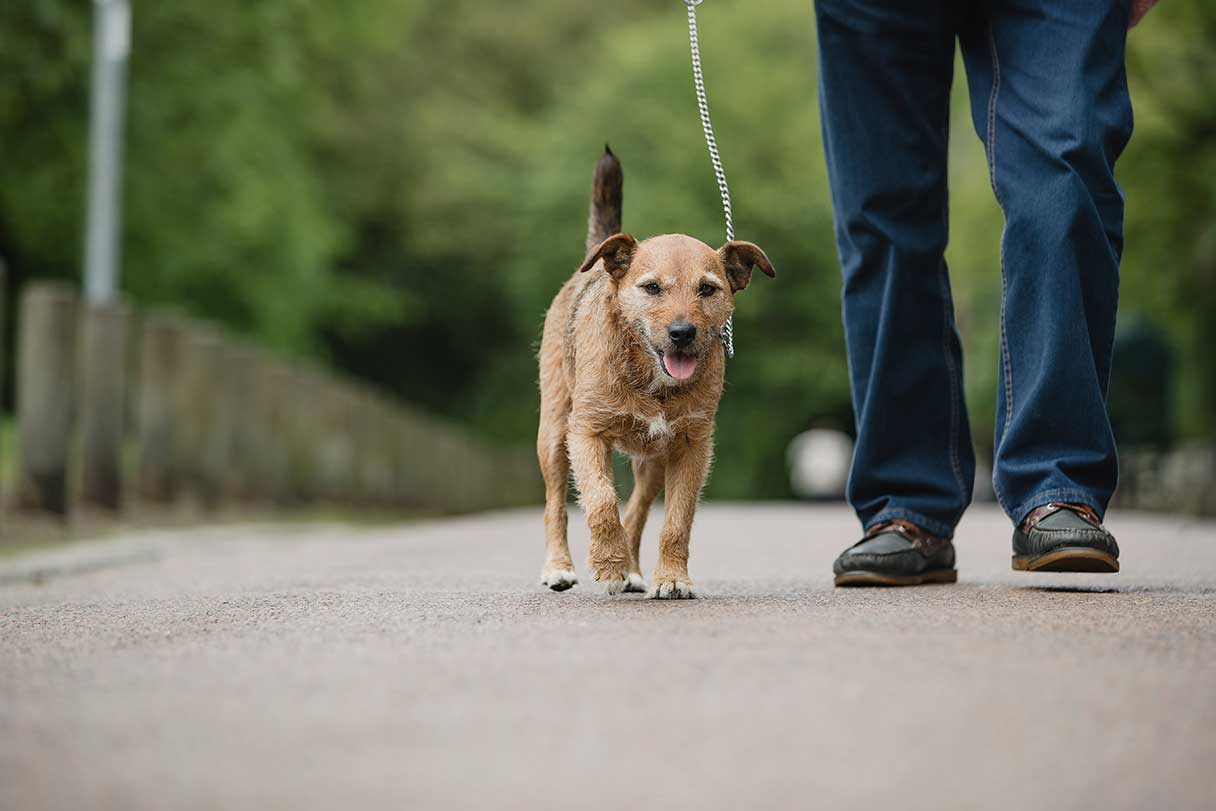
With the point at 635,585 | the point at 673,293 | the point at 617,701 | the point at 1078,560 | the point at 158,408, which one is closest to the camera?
the point at 617,701

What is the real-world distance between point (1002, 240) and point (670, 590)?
143 centimetres

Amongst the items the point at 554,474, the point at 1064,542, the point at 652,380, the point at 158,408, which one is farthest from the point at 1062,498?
the point at 158,408

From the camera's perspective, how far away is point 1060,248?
5184 millimetres

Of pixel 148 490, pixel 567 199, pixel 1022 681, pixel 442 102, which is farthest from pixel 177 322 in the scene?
pixel 442 102

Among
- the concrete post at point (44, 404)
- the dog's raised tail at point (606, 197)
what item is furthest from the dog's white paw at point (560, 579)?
the concrete post at point (44, 404)

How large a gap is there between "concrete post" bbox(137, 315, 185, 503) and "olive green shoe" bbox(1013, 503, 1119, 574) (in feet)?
30.1

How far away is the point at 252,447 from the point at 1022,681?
1275 cm

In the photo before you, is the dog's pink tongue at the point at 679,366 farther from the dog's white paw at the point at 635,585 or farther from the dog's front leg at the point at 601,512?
the dog's white paw at the point at 635,585

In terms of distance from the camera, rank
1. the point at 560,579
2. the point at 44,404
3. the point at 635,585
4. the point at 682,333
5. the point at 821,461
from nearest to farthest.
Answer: the point at 682,333, the point at 560,579, the point at 635,585, the point at 44,404, the point at 821,461

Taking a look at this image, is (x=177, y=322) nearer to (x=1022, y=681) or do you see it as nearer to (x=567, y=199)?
(x=1022, y=681)

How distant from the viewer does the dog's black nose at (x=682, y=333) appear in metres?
5.16

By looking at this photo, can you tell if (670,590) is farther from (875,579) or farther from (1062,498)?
(1062,498)

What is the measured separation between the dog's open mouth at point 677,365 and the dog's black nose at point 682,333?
0.04m

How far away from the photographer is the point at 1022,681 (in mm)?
3389
